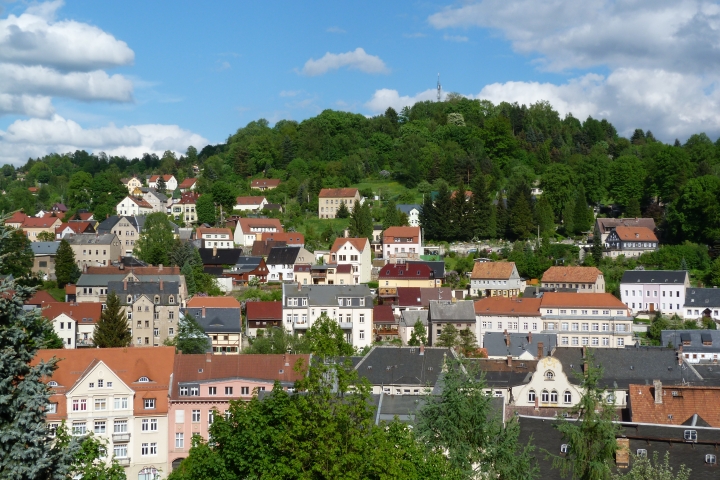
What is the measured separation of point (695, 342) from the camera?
182 feet

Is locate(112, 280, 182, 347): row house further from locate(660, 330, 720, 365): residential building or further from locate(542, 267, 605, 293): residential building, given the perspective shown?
locate(660, 330, 720, 365): residential building

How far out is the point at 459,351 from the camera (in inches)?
2067

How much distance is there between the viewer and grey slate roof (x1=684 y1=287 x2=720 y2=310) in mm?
61906

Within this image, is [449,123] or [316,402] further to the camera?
[449,123]

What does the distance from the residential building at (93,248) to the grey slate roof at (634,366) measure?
45243 millimetres

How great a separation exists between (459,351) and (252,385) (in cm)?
1715

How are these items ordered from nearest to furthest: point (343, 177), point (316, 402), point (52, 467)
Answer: point (52, 467) → point (316, 402) → point (343, 177)

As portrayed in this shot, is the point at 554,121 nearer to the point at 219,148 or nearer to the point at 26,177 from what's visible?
the point at 219,148

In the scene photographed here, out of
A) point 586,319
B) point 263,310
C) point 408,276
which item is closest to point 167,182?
point 408,276

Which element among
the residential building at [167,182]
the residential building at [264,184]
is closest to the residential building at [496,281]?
the residential building at [264,184]

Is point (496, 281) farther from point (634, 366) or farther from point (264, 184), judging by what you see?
point (264, 184)

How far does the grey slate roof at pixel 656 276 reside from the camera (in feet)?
209

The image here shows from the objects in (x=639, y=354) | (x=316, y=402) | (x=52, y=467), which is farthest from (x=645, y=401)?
(x=52, y=467)

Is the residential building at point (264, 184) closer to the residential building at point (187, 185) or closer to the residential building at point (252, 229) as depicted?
the residential building at point (187, 185)
